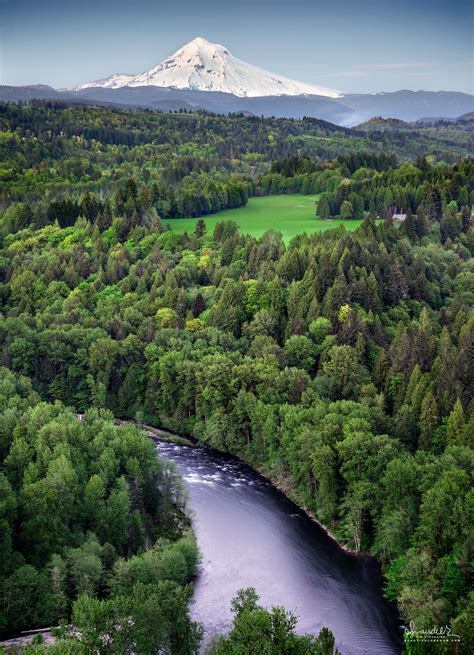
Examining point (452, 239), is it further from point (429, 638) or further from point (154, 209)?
point (429, 638)

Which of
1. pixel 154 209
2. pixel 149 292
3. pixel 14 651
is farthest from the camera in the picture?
pixel 154 209

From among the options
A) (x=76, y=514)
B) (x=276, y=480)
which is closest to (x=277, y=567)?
(x=276, y=480)

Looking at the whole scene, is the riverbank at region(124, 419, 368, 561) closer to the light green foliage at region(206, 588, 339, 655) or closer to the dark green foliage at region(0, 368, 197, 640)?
the dark green foliage at region(0, 368, 197, 640)

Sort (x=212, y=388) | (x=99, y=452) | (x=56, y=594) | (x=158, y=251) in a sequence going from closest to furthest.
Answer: (x=56, y=594)
(x=99, y=452)
(x=212, y=388)
(x=158, y=251)

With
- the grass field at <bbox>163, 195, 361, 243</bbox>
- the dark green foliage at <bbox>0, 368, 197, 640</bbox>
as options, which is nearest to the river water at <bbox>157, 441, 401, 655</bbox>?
the dark green foliage at <bbox>0, 368, 197, 640</bbox>

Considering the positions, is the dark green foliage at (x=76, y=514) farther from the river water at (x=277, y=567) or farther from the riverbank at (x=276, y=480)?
the riverbank at (x=276, y=480)

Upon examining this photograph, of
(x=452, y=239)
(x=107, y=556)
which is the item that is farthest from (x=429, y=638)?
(x=452, y=239)

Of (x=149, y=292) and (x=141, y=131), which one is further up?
(x=141, y=131)
